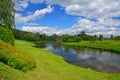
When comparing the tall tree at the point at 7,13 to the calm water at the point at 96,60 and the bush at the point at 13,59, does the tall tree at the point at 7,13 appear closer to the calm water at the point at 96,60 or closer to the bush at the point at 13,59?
the calm water at the point at 96,60

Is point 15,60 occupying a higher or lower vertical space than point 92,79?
higher

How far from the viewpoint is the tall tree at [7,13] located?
63094 millimetres

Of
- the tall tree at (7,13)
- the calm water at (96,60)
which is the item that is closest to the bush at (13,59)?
the calm water at (96,60)

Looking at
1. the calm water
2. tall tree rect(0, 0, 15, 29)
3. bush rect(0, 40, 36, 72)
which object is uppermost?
tall tree rect(0, 0, 15, 29)

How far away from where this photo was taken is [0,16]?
209 feet

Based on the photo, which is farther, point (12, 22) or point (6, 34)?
point (12, 22)

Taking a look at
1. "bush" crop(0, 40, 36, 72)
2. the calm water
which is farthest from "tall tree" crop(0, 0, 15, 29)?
"bush" crop(0, 40, 36, 72)

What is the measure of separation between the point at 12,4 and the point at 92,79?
46538 mm

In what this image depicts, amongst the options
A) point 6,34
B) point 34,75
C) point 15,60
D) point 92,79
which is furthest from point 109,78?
point 6,34

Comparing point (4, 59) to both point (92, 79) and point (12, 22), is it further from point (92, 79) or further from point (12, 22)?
point (12, 22)

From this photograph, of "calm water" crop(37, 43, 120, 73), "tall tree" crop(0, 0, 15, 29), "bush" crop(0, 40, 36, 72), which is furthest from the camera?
"tall tree" crop(0, 0, 15, 29)

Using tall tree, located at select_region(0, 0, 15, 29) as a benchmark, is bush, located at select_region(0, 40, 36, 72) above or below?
below

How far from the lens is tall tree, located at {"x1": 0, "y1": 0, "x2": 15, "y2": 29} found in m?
63.1

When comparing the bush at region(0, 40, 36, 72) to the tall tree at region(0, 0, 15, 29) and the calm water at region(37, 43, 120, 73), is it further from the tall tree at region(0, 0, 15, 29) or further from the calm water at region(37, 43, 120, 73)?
the tall tree at region(0, 0, 15, 29)
